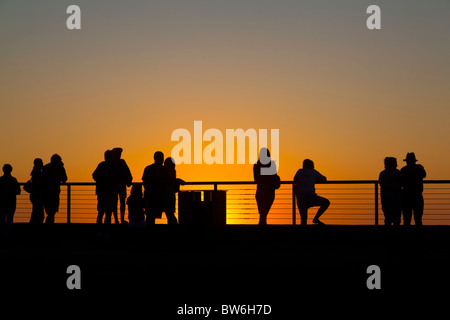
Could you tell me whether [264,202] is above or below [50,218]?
above

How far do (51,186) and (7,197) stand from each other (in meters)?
0.93

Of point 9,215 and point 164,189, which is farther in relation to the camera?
point 9,215

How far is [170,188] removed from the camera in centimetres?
1728

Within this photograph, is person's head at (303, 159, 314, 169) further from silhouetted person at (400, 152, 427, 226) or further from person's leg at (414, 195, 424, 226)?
person's leg at (414, 195, 424, 226)

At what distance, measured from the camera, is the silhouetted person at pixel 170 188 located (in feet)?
56.2

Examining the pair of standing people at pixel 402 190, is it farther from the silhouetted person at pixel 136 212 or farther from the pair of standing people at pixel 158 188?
the silhouetted person at pixel 136 212

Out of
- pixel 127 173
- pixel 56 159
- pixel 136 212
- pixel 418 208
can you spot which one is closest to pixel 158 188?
pixel 127 173

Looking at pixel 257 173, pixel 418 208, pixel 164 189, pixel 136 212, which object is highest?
pixel 257 173

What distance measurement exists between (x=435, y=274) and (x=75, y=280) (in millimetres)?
4334

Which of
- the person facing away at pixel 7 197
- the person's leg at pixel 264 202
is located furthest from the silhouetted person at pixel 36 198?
the person's leg at pixel 264 202

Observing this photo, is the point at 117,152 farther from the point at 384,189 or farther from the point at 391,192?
the point at 391,192

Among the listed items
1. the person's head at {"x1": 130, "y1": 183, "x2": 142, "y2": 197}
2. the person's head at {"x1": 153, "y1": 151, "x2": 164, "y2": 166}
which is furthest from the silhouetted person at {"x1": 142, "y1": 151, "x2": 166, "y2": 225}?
the person's head at {"x1": 130, "y1": 183, "x2": 142, "y2": 197}
